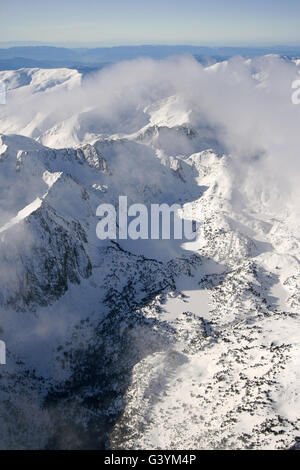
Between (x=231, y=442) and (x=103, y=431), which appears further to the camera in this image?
(x=103, y=431)

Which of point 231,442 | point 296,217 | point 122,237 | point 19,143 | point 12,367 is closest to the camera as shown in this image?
point 231,442

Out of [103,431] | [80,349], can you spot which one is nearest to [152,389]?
[103,431]

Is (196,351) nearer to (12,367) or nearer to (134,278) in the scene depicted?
(134,278)

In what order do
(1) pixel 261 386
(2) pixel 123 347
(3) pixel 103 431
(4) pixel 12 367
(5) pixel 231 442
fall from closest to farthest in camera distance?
(5) pixel 231 442
(1) pixel 261 386
(3) pixel 103 431
(4) pixel 12 367
(2) pixel 123 347

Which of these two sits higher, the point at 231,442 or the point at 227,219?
the point at 227,219

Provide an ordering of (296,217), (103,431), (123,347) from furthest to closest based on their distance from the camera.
Result: (296,217) → (123,347) → (103,431)

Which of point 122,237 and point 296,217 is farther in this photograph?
point 296,217

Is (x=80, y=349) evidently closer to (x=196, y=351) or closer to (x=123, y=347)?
(x=123, y=347)

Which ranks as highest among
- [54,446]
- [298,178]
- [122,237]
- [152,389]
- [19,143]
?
[19,143]

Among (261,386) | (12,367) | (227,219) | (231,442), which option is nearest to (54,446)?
(12,367)
